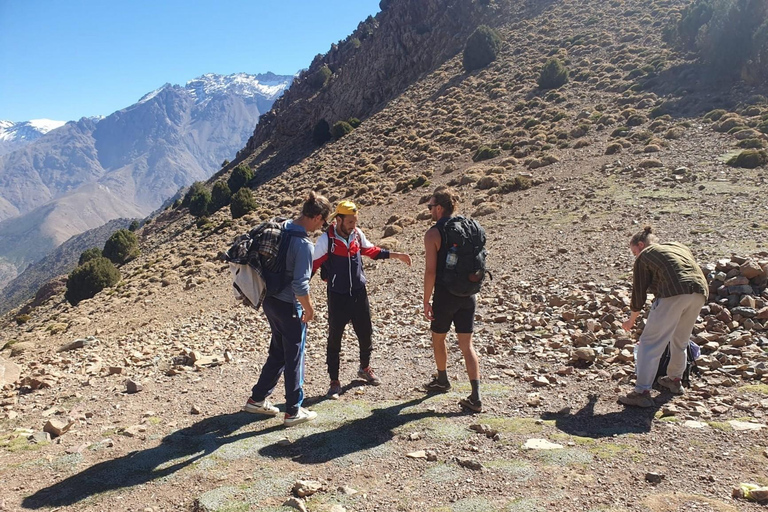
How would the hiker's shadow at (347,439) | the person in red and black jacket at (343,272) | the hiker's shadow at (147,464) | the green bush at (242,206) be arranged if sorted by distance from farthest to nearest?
A: the green bush at (242,206) → the person in red and black jacket at (343,272) → the hiker's shadow at (347,439) → the hiker's shadow at (147,464)

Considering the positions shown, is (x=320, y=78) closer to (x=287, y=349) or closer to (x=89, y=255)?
(x=89, y=255)

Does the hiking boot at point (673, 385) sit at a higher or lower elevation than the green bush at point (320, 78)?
lower

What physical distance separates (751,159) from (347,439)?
66.6ft

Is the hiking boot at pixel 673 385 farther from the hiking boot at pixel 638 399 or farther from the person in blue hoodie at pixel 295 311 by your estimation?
the person in blue hoodie at pixel 295 311

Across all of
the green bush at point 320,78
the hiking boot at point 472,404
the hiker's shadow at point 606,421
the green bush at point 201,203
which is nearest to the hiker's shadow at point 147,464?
the hiking boot at point 472,404

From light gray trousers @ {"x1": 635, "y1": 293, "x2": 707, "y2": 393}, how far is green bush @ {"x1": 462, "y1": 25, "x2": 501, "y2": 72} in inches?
2219

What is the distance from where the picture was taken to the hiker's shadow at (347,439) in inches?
177

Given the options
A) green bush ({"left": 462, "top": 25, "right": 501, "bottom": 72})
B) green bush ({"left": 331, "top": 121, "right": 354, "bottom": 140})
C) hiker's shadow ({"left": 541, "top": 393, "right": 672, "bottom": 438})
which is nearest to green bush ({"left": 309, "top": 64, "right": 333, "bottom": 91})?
green bush ({"left": 331, "top": 121, "right": 354, "bottom": 140})

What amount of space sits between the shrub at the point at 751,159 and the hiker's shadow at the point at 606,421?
17.5 metres

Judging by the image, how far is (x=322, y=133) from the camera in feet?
196

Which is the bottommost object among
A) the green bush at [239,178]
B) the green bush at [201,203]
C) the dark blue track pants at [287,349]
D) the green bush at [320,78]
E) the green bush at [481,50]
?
the dark blue track pants at [287,349]

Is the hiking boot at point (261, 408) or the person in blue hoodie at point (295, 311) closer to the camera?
the person in blue hoodie at point (295, 311)

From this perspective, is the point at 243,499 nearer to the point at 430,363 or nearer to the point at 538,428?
the point at 538,428

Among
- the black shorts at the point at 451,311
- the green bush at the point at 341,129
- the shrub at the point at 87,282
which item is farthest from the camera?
the green bush at the point at 341,129
